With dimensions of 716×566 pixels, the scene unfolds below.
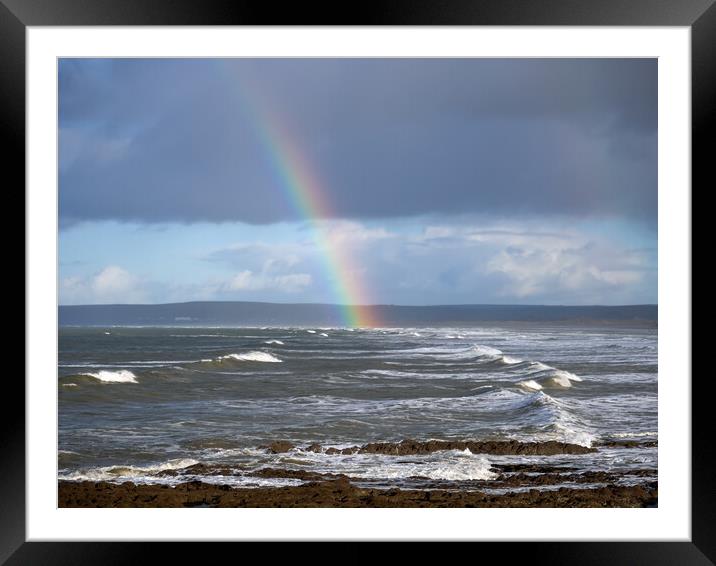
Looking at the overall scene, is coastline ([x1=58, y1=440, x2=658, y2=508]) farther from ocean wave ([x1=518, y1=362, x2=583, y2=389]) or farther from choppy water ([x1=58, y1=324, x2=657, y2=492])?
ocean wave ([x1=518, y1=362, x2=583, y2=389])

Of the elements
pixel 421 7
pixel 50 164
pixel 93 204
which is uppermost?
pixel 93 204

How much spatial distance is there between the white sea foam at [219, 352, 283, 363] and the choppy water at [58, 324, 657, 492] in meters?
0.07

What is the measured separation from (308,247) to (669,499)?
1059 inches

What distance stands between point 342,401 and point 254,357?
265 inches

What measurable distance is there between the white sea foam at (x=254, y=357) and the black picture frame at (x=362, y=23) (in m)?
14.9

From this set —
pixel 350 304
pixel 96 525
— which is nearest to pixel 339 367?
pixel 96 525

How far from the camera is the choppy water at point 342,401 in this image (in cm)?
588

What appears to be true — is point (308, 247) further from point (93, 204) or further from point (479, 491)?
point (479, 491)

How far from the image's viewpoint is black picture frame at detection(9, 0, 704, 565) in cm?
213

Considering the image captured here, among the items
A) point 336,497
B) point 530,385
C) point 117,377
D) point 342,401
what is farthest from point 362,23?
point 117,377

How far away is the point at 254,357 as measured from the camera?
17.7m

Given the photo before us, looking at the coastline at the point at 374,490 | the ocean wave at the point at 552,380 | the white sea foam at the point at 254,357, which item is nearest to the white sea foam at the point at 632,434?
the coastline at the point at 374,490

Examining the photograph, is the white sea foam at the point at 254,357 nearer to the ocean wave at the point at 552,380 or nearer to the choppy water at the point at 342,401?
the choppy water at the point at 342,401

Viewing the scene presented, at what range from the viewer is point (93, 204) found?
88.9 feet
